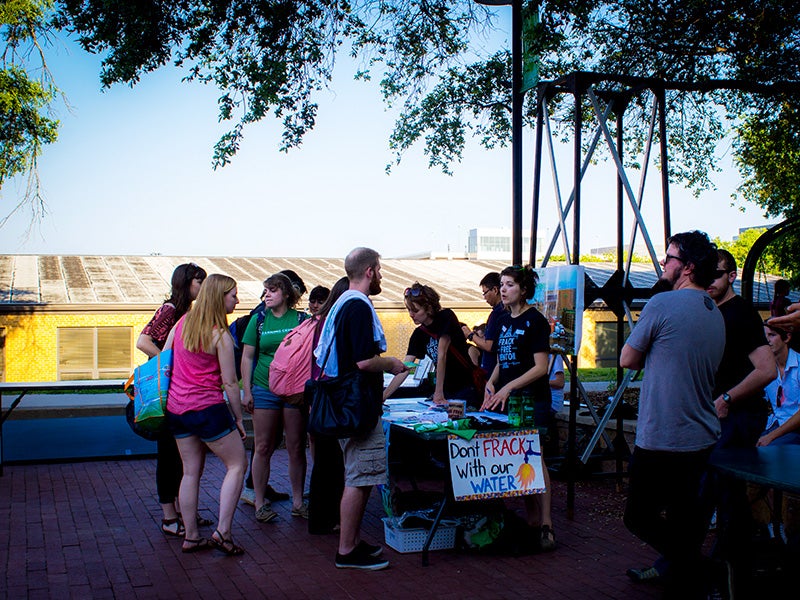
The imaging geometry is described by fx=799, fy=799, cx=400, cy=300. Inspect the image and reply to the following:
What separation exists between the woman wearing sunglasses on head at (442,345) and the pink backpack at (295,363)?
806mm

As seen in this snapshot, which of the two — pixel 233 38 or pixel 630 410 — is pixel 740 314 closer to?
pixel 630 410

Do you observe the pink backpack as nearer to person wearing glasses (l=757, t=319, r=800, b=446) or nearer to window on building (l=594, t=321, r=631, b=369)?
person wearing glasses (l=757, t=319, r=800, b=446)

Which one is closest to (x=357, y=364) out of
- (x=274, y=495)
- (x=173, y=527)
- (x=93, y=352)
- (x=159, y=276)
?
(x=173, y=527)

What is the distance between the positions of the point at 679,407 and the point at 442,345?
2.76 meters

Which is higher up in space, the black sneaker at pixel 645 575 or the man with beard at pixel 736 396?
the man with beard at pixel 736 396

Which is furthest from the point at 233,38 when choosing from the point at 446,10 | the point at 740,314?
the point at 740,314

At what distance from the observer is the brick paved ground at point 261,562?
490 centimetres

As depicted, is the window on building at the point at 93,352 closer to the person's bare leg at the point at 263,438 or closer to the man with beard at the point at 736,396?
the person's bare leg at the point at 263,438

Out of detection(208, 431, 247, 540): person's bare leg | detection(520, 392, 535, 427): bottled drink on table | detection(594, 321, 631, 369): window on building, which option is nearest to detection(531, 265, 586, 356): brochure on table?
detection(520, 392, 535, 427): bottled drink on table

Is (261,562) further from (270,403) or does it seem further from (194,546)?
(270,403)

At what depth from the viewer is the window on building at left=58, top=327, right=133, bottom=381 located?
25.1m

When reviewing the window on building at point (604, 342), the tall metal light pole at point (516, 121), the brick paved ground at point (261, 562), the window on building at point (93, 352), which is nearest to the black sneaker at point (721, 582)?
the brick paved ground at point (261, 562)

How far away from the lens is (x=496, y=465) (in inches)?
219

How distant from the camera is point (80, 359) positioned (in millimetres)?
25359
